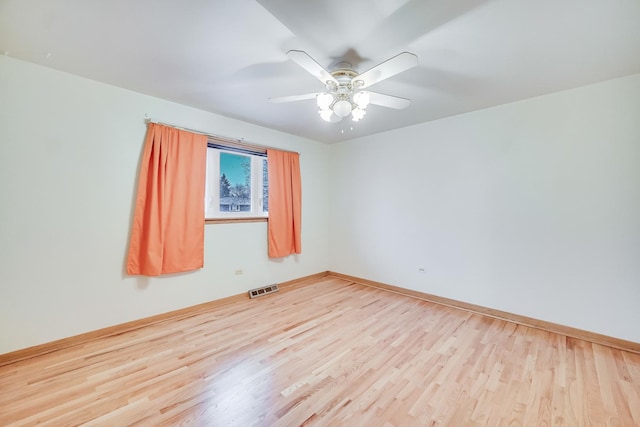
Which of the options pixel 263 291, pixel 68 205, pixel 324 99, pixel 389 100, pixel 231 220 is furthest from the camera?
pixel 263 291

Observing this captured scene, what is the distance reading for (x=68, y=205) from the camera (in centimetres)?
221

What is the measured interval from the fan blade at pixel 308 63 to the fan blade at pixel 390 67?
0.70 ft

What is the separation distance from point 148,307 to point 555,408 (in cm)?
347

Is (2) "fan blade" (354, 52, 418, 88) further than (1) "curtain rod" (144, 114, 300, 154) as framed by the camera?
No

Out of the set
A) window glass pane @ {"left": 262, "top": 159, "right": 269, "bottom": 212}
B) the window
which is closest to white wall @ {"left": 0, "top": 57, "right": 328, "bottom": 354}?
the window

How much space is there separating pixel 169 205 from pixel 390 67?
253cm

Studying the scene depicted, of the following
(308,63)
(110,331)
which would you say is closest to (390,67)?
(308,63)

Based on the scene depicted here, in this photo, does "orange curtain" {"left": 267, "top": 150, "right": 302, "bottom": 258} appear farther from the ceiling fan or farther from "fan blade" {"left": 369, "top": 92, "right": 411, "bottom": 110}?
"fan blade" {"left": 369, "top": 92, "right": 411, "bottom": 110}

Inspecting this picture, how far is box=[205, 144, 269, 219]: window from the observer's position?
10.4 ft

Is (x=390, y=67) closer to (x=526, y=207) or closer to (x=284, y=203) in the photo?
(x=526, y=207)

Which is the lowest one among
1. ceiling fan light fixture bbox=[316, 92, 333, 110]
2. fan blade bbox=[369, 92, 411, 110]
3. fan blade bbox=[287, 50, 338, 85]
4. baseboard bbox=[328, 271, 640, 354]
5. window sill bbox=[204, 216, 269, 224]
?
baseboard bbox=[328, 271, 640, 354]

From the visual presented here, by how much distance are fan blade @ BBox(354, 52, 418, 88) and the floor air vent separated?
289 centimetres

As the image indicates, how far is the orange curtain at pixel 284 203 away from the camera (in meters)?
3.67

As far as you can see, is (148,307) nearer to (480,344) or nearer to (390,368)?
(390,368)
